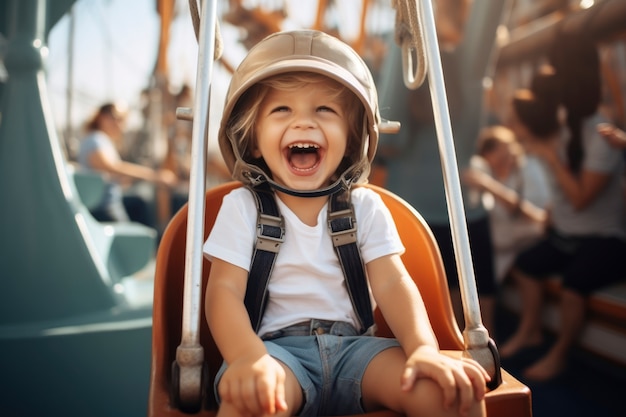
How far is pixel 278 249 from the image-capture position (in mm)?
1020

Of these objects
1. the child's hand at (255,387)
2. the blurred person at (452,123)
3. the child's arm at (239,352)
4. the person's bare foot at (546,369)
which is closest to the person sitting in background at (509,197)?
the blurred person at (452,123)

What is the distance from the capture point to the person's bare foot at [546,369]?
214 cm

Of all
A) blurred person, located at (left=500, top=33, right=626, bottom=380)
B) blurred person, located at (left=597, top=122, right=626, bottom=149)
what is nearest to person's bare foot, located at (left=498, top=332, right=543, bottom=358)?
blurred person, located at (left=500, top=33, right=626, bottom=380)

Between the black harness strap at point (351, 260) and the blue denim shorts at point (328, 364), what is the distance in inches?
3.1

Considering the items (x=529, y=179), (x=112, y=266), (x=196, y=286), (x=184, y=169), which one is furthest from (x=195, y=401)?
(x=184, y=169)

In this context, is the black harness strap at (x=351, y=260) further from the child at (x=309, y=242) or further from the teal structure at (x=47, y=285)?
the teal structure at (x=47, y=285)

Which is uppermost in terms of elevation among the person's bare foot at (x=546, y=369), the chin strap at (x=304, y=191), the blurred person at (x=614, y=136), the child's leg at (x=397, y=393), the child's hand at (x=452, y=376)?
the blurred person at (x=614, y=136)

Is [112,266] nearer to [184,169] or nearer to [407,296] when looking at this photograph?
[407,296]

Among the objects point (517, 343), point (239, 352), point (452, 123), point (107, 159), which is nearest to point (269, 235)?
point (239, 352)

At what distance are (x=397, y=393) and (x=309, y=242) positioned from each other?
326 mm

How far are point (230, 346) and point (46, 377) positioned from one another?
857mm

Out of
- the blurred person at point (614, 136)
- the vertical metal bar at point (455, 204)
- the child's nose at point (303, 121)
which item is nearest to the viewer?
the vertical metal bar at point (455, 204)

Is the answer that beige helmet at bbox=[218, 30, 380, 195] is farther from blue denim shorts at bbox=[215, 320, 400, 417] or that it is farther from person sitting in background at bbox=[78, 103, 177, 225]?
person sitting in background at bbox=[78, 103, 177, 225]

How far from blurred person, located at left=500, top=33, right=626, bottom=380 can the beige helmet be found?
1.48 m
